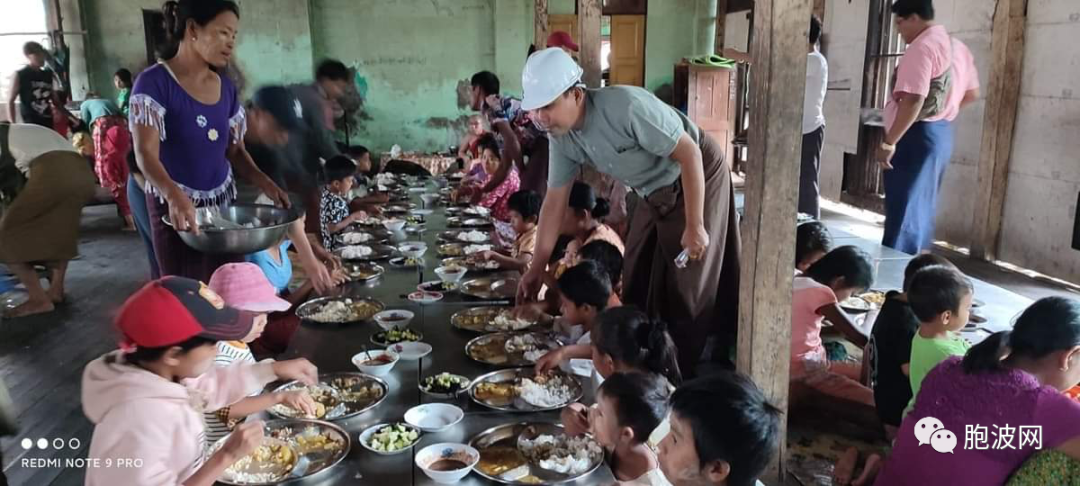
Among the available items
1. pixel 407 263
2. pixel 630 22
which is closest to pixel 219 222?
pixel 407 263

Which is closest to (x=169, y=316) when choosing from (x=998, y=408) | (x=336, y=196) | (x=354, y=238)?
(x=998, y=408)

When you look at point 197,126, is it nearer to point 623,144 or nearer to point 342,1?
point 623,144

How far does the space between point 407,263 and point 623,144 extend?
1625mm

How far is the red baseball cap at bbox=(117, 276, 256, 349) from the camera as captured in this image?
63.1 inches

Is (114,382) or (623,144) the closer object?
Answer: (114,382)

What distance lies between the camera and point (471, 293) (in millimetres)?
3248

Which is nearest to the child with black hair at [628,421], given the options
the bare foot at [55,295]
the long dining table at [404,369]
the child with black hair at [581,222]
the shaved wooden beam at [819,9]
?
the long dining table at [404,369]

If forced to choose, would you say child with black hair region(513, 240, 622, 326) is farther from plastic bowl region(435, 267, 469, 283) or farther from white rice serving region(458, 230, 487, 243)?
white rice serving region(458, 230, 487, 243)

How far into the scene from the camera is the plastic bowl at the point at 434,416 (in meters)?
1.95

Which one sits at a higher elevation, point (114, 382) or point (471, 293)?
point (114, 382)

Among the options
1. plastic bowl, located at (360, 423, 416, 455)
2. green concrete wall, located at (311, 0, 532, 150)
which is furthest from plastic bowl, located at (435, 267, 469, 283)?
green concrete wall, located at (311, 0, 532, 150)

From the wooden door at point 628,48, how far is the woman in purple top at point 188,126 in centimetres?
976

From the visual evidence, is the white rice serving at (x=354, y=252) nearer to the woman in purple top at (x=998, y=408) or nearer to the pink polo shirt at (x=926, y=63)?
the woman in purple top at (x=998, y=408)

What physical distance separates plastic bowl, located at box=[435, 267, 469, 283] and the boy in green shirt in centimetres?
198
